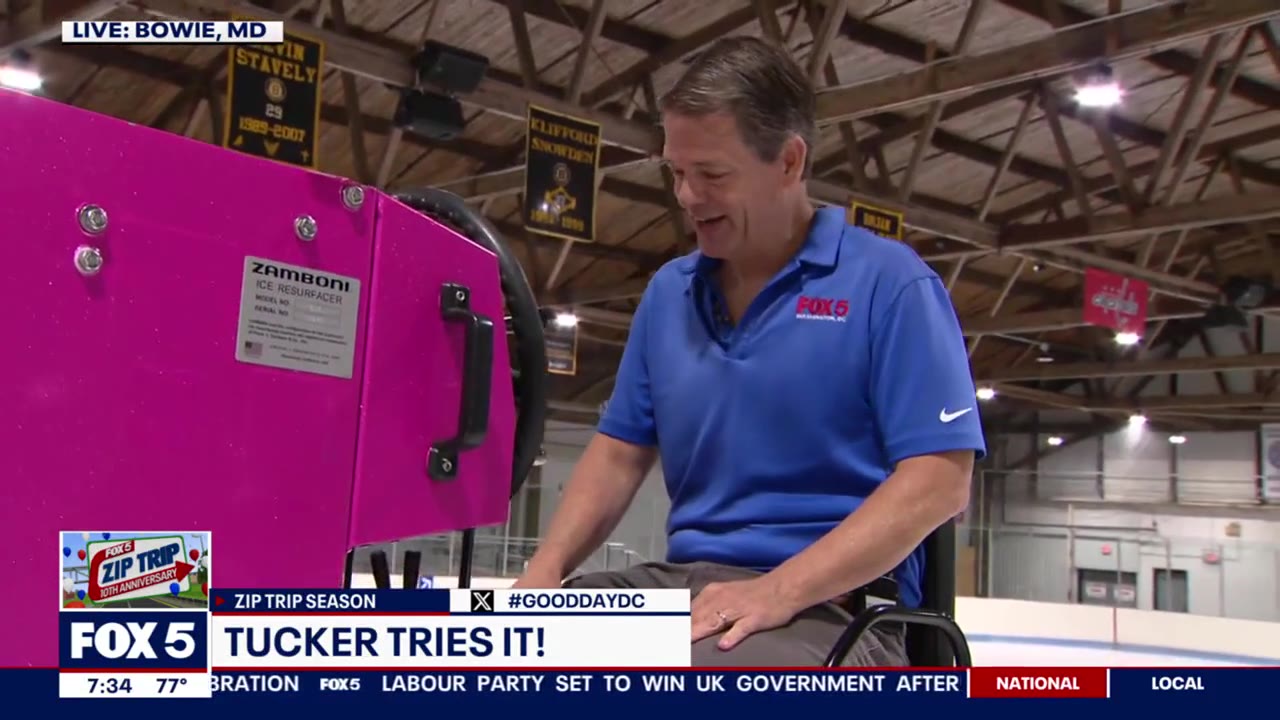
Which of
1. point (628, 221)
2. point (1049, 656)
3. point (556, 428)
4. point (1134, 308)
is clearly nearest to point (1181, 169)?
point (1134, 308)

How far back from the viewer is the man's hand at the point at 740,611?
1292 millimetres

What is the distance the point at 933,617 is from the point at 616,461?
0.56 meters

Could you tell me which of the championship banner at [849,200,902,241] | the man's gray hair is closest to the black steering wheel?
the man's gray hair

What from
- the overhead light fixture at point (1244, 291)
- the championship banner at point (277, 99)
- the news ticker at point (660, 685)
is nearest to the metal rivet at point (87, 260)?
the news ticker at point (660, 685)

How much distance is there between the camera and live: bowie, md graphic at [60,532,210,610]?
116cm

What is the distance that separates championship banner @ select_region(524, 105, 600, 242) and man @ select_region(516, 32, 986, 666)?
6.89 meters

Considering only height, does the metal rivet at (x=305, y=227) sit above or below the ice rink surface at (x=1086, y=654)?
above

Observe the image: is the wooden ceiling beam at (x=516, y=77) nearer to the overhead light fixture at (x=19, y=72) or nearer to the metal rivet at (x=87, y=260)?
the overhead light fixture at (x=19, y=72)

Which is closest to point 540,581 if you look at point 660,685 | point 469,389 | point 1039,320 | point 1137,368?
point 469,389

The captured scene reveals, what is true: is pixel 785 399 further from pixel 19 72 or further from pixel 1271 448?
pixel 1271 448

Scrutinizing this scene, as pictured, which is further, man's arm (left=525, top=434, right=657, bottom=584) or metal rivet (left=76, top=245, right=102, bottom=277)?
man's arm (left=525, top=434, right=657, bottom=584)

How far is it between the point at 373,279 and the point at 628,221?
45.8 feet

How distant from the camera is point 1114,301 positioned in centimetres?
1352

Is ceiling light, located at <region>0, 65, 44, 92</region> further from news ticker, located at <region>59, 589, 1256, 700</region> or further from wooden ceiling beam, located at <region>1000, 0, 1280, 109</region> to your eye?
news ticker, located at <region>59, 589, 1256, 700</region>
